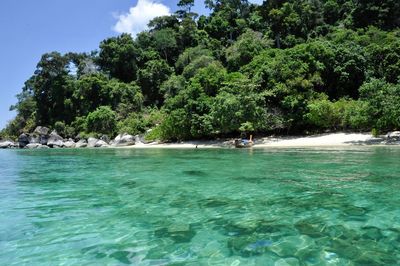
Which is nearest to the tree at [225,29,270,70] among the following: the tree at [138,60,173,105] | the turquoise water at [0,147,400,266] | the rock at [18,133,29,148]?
the tree at [138,60,173,105]

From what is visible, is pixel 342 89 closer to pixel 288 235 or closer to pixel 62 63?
pixel 288 235

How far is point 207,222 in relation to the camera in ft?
20.2

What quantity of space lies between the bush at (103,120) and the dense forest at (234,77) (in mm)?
141

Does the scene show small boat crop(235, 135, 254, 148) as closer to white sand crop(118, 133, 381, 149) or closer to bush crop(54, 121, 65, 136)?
white sand crop(118, 133, 381, 149)

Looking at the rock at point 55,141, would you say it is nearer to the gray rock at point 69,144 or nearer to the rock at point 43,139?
the gray rock at point 69,144

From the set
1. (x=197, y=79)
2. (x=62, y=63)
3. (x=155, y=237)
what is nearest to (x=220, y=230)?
(x=155, y=237)

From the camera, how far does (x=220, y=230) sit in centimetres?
566

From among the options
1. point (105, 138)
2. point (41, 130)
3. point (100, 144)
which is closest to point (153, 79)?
point (105, 138)

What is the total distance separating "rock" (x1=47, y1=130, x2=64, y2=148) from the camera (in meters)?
51.1

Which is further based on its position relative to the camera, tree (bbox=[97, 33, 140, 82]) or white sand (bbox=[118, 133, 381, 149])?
tree (bbox=[97, 33, 140, 82])

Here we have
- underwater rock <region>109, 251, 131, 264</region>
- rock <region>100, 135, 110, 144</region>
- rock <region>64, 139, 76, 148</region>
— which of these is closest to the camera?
underwater rock <region>109, 251, 131, 264</region>

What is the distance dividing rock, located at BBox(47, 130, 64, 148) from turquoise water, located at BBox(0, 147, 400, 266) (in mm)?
42695

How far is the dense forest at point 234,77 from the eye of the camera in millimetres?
31328

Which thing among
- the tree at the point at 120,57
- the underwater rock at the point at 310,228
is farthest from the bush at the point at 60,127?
the underwater rock at the point at 310,228
